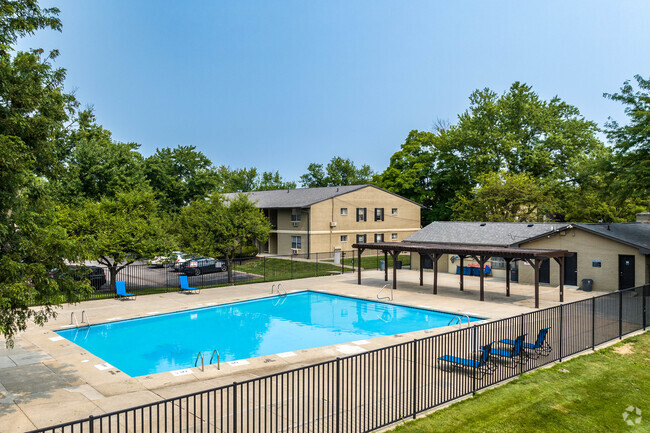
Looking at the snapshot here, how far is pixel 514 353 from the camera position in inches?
467

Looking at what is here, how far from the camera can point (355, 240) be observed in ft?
159

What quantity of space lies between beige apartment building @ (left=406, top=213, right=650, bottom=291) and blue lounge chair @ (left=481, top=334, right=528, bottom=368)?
16732 mm

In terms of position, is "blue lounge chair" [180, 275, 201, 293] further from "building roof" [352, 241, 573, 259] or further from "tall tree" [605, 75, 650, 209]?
"tall tree" [605, 75, 650, 209]

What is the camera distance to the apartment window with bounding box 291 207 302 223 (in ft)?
150

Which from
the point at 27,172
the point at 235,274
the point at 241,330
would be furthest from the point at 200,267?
the point at 27,172

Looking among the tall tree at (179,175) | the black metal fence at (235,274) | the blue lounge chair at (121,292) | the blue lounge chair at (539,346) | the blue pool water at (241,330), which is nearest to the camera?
the blue lounge chair at (539,346)

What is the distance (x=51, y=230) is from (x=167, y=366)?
22.3 feet

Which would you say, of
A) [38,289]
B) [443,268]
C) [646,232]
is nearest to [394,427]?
[38,289]

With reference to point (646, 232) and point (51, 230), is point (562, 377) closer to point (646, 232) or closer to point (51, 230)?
point (51, 230)

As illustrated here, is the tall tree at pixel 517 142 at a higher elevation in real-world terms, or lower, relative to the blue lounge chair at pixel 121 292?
higher

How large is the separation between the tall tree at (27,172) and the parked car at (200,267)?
2424 centimetres

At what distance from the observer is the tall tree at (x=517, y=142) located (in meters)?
48.3

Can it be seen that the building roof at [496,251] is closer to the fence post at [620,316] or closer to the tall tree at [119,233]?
the fence post at [620,316]

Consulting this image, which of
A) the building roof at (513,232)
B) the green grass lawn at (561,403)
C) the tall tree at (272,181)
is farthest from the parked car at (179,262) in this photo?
the tall tree at (272,181)
